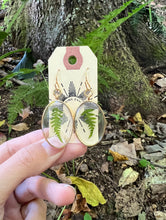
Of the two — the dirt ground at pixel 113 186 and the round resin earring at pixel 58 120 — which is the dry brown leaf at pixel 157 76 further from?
the round resin earring at pixel 58 120

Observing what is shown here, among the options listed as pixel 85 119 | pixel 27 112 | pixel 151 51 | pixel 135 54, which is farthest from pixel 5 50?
pixel 85 119

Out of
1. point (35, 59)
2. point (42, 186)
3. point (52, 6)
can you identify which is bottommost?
point (42, 186)

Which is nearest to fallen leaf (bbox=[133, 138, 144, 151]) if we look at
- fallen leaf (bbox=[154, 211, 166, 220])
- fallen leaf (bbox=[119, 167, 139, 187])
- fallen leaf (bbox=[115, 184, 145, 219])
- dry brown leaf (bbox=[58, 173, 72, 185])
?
fallen leaf (bbox=[119, 167, 139, 187])

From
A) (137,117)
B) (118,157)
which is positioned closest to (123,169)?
(118,157)

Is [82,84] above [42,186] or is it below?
above

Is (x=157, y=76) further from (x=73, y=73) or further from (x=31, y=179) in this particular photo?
(x=31, y=179)

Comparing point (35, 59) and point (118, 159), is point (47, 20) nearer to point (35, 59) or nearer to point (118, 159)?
point (35, 59)
